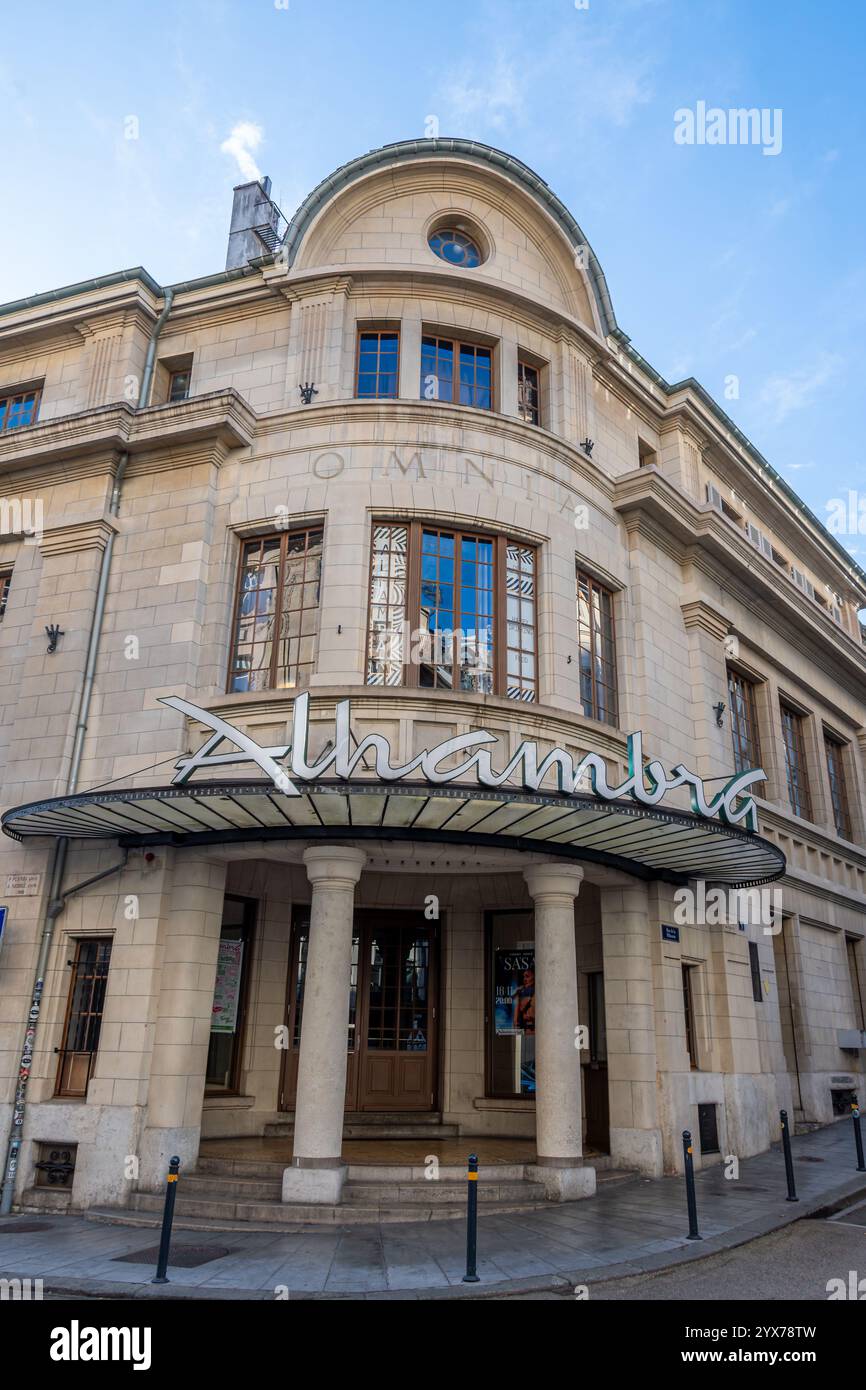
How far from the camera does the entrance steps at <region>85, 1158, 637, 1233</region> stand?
10.7m

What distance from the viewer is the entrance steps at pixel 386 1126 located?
49.6ft

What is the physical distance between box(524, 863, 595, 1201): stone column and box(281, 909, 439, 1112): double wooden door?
12.7 feet

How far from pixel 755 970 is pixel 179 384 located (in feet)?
49.7

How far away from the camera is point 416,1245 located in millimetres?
9648

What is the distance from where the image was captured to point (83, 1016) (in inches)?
514

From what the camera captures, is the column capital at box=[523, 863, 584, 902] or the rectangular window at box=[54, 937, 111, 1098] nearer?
the rectangular window at box=[54, 937, 111, 1098]

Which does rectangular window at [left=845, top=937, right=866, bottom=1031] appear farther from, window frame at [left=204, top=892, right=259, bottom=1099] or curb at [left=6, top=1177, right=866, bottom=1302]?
curb at [left=6, top=1177, right=866, bottom=1302]

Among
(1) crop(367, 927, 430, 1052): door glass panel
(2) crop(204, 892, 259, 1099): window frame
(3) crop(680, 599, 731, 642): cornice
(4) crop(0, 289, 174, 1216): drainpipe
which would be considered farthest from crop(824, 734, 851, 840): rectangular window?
(4) crop(0, 289, 174, 1216): drainpipe

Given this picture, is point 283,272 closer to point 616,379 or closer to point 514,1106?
point 616,379

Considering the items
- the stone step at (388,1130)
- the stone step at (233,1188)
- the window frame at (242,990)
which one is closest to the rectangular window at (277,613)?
the window frame at (242,990)

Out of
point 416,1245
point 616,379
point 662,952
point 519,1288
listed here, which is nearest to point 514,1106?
point 662,952

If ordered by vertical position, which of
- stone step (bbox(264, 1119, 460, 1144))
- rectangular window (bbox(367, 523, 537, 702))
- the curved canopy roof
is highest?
rectangular window (bbox(367, 523, 537, 702))

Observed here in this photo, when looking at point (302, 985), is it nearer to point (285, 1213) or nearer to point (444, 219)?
point (285, 1213)

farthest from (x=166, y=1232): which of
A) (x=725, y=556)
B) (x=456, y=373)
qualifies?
(x=725, y=556)
